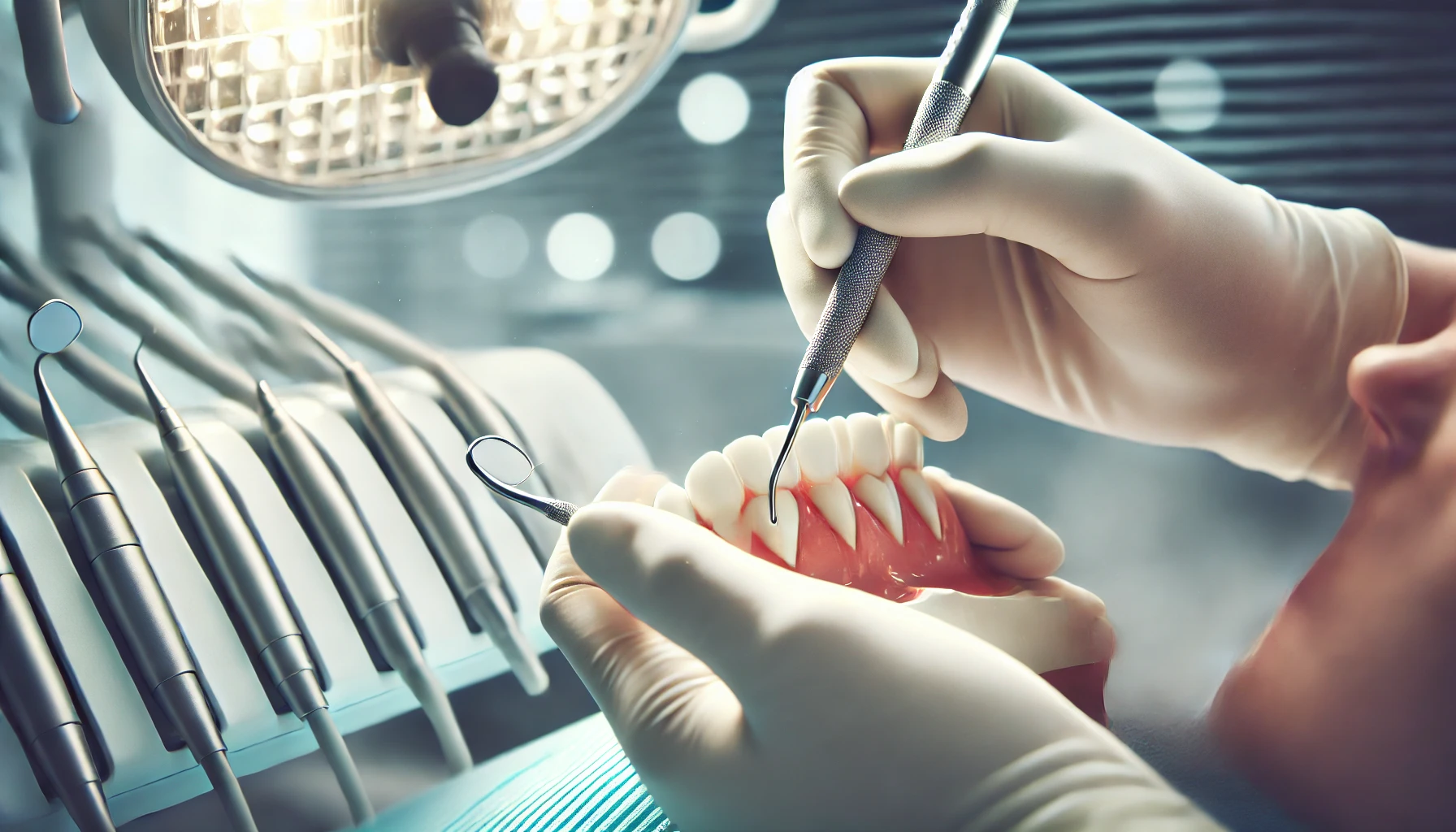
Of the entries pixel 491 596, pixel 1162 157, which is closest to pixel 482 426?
pixel 491 596

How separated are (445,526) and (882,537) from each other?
339 mm

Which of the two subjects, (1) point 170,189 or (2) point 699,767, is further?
(1) point 170,189

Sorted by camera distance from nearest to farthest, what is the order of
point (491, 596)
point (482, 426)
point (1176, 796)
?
point (1176, 796)
point (491, 596)
point (482, 426)

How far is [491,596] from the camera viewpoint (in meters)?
0.68

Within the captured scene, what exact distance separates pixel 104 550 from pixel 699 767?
0.40m

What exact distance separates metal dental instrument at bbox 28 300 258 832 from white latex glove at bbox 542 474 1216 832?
248 millimetres

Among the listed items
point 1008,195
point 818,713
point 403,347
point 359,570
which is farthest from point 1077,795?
point 403,347

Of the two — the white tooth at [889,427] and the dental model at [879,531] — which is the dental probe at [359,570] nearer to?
the dental model at [879,531]

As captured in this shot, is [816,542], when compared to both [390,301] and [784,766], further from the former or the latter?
[390,301]

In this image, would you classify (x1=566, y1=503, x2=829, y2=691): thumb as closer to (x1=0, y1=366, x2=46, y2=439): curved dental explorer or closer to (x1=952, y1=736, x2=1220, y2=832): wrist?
(x1=952, y1=736, x2=1220, y2=832): wrist

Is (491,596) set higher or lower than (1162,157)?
lower

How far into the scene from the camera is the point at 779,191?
0.92 metres

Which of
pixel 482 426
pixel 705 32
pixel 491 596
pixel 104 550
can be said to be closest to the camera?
pixel 104 550

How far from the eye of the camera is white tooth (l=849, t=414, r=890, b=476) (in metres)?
0.60
